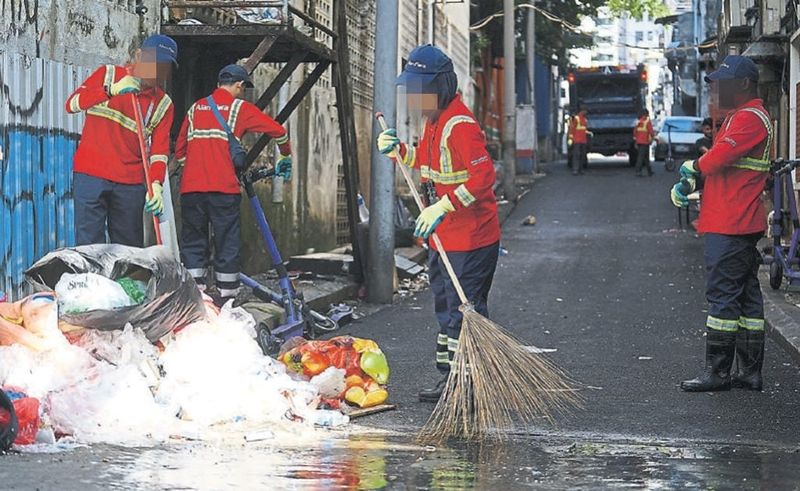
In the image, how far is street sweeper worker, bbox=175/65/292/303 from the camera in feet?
28.5

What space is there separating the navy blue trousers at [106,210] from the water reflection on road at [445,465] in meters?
2.70

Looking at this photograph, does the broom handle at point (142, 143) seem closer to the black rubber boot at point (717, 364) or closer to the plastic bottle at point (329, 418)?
the plastic bottle at point (329, 418)

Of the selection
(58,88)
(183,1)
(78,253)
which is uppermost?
(183,1)

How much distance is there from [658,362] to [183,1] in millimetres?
4821

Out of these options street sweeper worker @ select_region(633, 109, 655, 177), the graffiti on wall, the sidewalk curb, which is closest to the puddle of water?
the sidewalk curb

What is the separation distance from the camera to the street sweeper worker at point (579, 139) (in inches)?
1245

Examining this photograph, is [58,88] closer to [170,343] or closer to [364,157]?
[170,343]

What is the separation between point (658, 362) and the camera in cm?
879

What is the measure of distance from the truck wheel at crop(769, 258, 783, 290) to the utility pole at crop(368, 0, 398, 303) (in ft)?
11.9

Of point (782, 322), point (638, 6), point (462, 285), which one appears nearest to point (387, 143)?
point (462, 285)

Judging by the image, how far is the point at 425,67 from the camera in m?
6.79

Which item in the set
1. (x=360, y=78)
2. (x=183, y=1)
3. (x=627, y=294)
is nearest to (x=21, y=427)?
(x=183, y=1)

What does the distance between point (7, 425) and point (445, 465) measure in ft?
5.75

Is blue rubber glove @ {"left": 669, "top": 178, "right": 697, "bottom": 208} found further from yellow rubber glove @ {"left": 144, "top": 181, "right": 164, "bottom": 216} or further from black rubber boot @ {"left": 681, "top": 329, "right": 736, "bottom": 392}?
yellow rubber glove @ {"left": 144, "top": 181, "right": 164, "bottom": 216}
